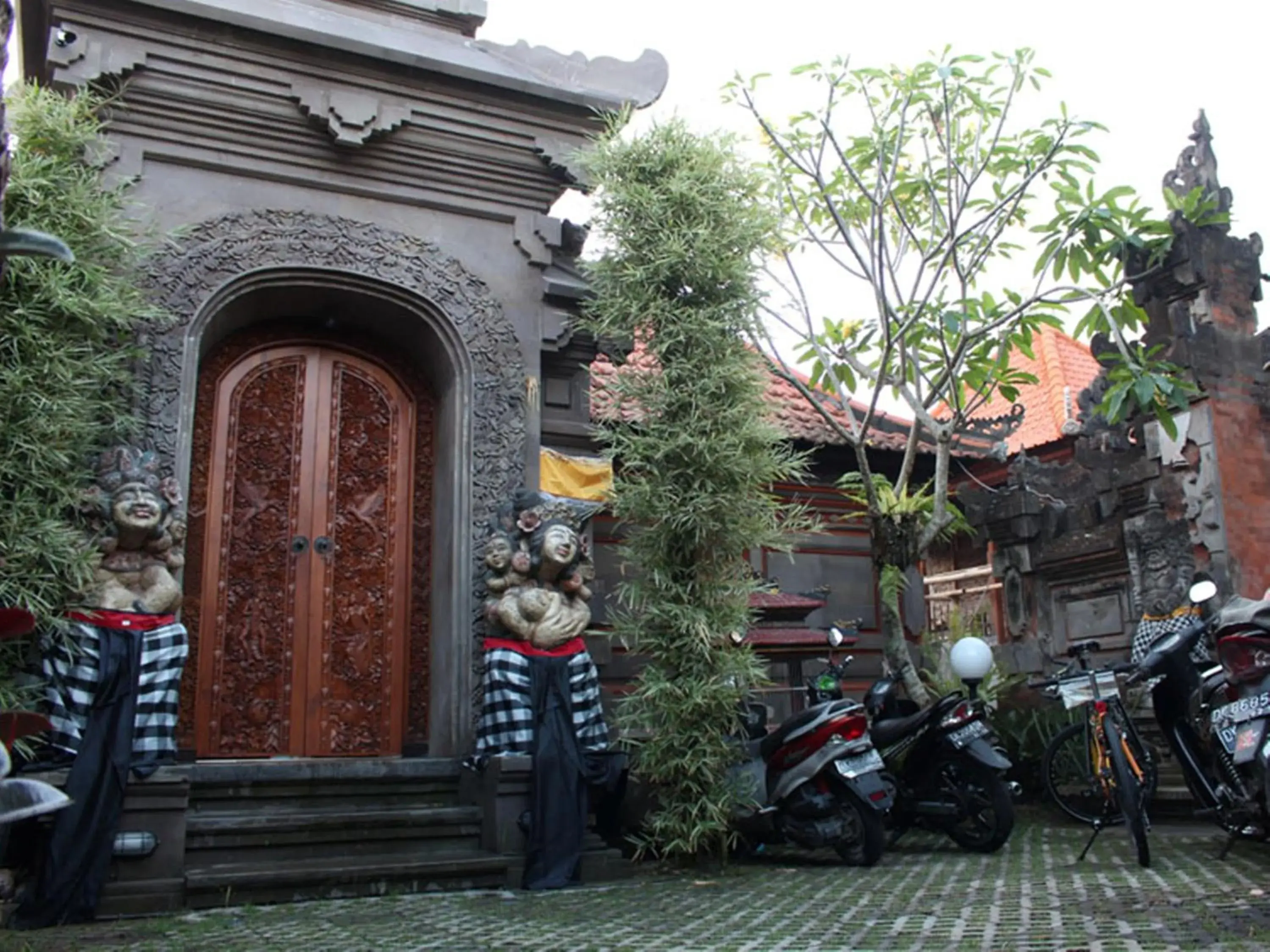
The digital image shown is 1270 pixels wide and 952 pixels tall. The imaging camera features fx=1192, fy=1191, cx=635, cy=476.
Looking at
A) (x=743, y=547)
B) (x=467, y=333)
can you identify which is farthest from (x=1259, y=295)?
(x=467, y=333)

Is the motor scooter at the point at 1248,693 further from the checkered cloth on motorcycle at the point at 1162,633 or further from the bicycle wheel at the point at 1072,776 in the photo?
the bicycle wheel at the point at 1072,776

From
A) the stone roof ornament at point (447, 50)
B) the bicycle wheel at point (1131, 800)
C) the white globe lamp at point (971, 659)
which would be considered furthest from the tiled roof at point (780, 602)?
the stone roof ornament at point (447, 50)

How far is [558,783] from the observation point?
660 centimetres

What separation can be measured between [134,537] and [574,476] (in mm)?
2921

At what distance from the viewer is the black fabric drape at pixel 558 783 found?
6.42 metres

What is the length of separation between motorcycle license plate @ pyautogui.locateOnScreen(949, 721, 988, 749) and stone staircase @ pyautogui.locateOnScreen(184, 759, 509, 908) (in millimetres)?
2782

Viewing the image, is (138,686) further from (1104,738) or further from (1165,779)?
(1165,779)

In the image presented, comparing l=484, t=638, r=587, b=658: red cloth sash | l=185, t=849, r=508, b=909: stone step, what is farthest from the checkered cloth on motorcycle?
l=185, t=849, r=508, b=909: stone step

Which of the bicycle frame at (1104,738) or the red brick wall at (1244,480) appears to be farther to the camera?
the red brick wall at (1244,480)

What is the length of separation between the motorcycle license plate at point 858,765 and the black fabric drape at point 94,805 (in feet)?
12.4

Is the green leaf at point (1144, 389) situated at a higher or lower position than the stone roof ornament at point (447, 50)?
lower

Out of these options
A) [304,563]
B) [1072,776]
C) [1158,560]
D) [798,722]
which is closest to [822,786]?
[798,722]

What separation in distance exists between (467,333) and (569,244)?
1.15 meters

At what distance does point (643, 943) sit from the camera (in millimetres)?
4520
